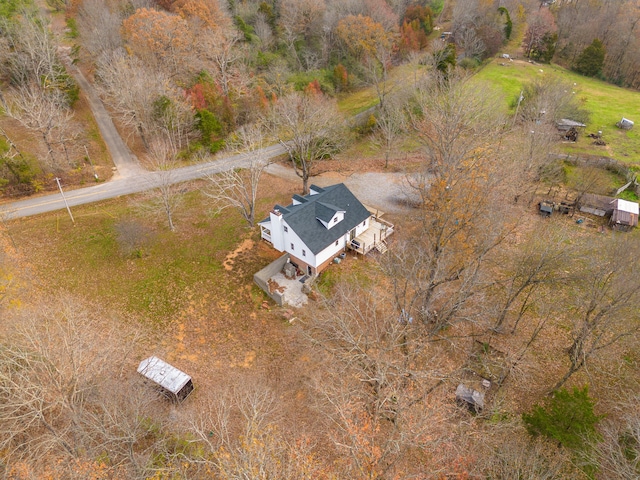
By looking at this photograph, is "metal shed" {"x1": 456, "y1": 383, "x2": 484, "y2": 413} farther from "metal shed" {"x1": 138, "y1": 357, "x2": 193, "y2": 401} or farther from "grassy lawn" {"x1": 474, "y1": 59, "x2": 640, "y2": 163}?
"grassy lawn" {"x1": 474, "y1": 59, "x2": 640, "y2": 163}

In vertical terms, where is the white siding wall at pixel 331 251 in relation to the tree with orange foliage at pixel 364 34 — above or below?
below

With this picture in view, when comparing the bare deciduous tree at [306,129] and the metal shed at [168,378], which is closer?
the metal shed at [168,378]

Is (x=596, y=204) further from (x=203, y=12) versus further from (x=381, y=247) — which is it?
(x=203, y=12)

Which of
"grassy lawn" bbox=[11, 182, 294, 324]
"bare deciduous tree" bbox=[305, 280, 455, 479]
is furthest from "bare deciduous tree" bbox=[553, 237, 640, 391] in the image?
"grassy lawn" bbox=[11, 182, 294, 324]

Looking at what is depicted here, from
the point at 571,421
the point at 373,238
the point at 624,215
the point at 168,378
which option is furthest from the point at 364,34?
the point at 571,421

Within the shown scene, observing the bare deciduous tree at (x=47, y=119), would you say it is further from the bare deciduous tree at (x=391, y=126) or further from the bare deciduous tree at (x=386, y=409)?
the bare deciduous tree at (x=386, y=409)

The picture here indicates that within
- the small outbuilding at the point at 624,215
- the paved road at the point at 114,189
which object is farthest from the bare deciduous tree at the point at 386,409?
the paved road at the point at 114,189
